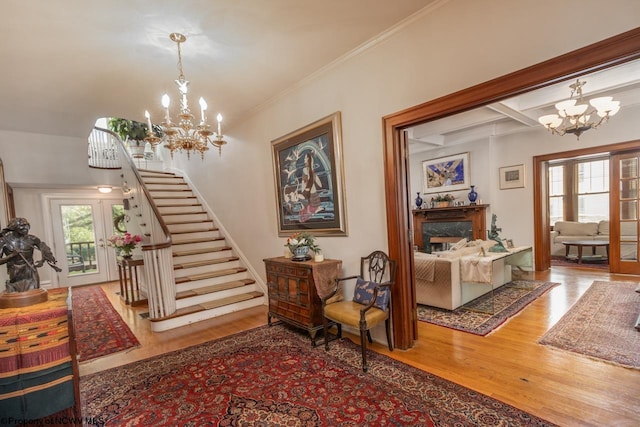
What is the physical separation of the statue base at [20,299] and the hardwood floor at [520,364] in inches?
46.9

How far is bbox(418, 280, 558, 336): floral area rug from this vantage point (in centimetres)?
324

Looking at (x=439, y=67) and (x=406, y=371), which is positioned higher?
(x=439, y=67)

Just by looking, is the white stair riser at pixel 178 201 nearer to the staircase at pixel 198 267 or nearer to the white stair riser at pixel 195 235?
the staircase at pixel 198 267

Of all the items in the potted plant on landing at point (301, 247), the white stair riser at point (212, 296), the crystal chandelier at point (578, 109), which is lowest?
the white stair riser at point (212, 296)

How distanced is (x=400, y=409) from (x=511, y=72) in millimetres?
2353

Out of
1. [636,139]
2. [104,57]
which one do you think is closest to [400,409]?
[104,57]

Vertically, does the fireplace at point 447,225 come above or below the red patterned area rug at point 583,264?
above

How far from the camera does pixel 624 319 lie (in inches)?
124

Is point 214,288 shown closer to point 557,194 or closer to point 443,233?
point 443,233

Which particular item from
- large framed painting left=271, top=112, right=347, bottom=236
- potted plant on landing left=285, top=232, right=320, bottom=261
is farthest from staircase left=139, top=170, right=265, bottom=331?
potted plant on landing left=285, top=232, right=320, bottom=261

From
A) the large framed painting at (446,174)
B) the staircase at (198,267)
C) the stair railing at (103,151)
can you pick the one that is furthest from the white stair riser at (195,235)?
the large framed painting at (446,174)

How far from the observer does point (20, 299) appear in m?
1.83

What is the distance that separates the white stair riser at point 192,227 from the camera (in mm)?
5379

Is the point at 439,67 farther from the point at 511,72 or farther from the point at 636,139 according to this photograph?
Answer: the point at 636,139
